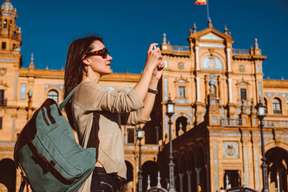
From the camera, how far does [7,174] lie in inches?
1866

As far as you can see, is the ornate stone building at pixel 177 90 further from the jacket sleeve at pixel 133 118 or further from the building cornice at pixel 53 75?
the jacket sleeve at pixel 133 118

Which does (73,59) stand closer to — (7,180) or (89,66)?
(89,66)

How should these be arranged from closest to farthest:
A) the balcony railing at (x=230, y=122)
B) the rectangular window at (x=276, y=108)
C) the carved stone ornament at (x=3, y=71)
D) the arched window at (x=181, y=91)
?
the balcony railing at (x=230, y=122) < the arched window at (x=181, y=91) < the carved stone ornament at (x=3, y=71) < the rectangular window at (x=276, y=108)

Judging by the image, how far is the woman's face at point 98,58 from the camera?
362cm

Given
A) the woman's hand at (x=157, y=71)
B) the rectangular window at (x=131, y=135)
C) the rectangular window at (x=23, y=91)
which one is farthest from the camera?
the rectangular window at (x=131, y=135)

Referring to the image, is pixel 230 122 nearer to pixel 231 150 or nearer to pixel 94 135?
pixel 231 150

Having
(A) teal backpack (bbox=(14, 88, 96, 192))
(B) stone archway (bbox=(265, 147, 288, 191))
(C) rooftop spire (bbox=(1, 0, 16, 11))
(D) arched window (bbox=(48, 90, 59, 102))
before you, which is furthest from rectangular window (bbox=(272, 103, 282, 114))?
(A) teal backpack (bbox=(14, 88, 96, 192))

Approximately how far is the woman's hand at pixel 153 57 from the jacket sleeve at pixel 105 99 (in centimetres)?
29

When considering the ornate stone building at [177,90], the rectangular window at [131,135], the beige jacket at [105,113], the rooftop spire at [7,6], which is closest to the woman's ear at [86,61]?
the beige jacket at [105,113]

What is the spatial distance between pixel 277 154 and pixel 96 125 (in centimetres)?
3839

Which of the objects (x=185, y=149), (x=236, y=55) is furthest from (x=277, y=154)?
(x=236, y=55)

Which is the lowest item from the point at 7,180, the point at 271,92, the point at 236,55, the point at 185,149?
the point at 7,180

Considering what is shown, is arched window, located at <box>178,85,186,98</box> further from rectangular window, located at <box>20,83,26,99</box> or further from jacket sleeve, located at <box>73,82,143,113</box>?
jacket sleeve, located at <box>73,82,143,113</box>

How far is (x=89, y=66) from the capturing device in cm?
365
